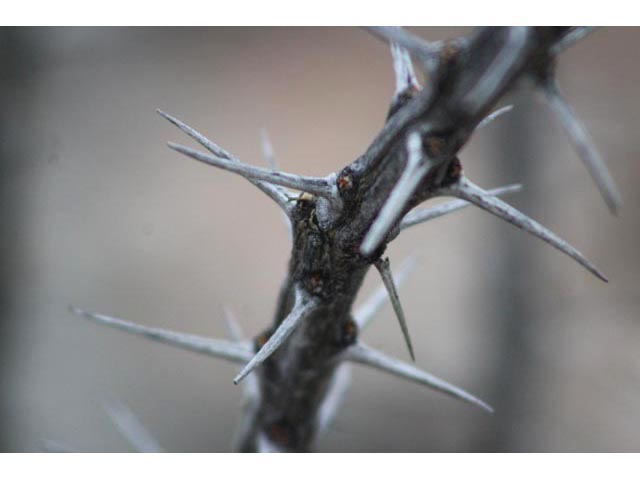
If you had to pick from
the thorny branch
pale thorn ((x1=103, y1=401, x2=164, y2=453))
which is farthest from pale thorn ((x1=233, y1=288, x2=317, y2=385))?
pale thorn ((x1=103, y1=401, x2=164, y2=453))

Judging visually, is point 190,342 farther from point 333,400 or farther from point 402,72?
point 402,72

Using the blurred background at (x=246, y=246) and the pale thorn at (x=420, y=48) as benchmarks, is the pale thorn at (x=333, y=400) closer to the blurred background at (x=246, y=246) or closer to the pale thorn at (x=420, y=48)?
the pale thorn at (x=420, y=48)

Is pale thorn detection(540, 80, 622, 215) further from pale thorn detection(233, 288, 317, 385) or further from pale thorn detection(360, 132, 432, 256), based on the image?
pale thorn detection(233, 288, 317, 385)

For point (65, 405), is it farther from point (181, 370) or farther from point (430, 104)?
point (430, 104)

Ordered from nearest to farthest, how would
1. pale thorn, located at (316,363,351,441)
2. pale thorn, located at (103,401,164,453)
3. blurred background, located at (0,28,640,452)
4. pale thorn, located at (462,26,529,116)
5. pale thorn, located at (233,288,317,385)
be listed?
pale thorn, located at (462,26,529,116)
pale thorn, located at (233,288,317,385)
pale thorn, located at (316,363,351,441)
pale thorn, located at (103,401,164,453)
blurred background, located at (0,28,640,452)

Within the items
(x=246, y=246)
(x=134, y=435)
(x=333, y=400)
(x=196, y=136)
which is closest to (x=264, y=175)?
(x=196, y=136)

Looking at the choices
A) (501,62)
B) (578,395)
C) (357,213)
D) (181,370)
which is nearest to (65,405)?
(181,370)
